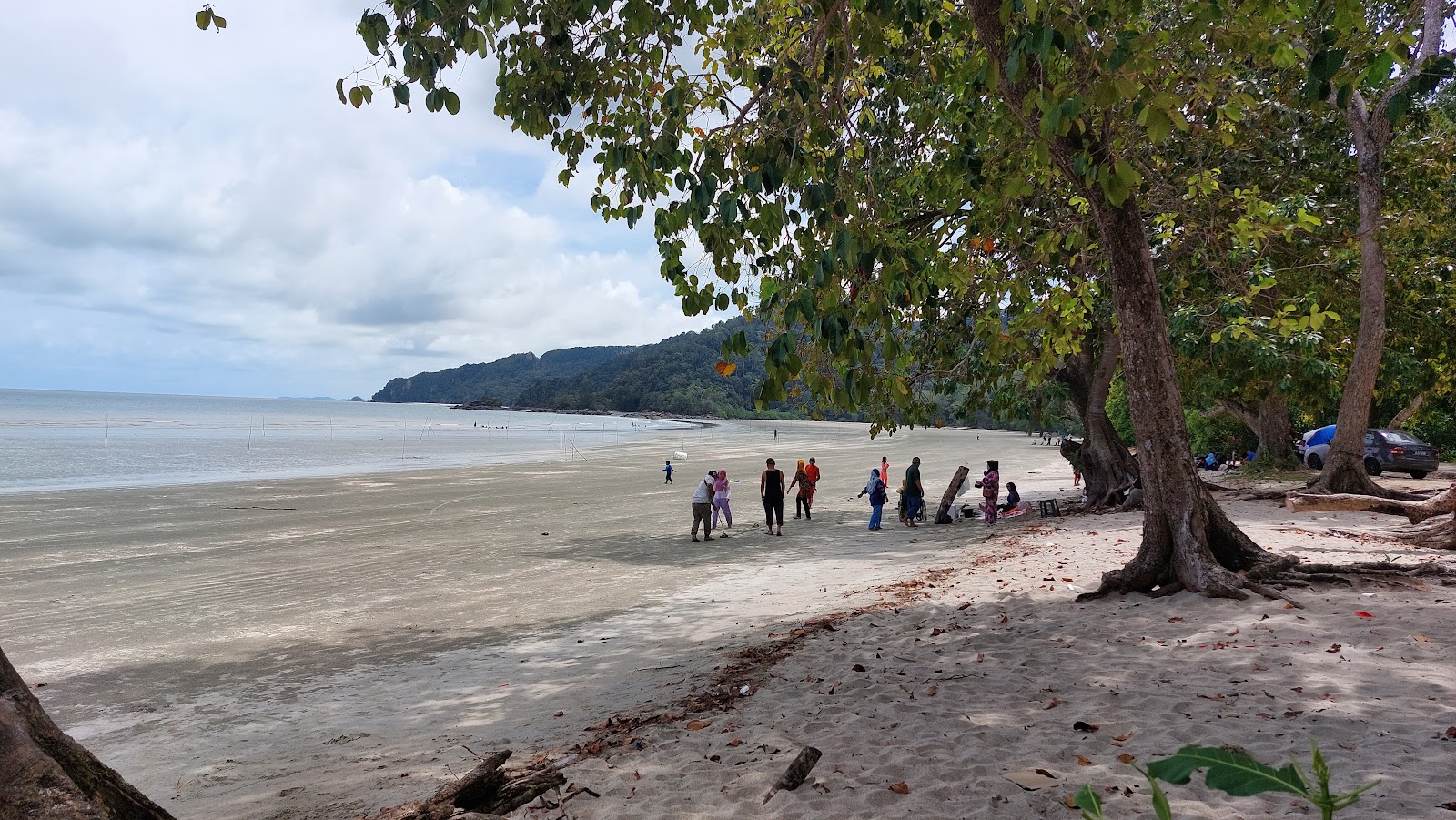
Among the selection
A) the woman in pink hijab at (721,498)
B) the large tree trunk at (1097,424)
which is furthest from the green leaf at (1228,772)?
the large tree trunk at (1097,424)

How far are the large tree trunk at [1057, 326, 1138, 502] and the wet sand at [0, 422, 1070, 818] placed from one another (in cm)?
357

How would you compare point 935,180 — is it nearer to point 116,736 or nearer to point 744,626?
point 744,626

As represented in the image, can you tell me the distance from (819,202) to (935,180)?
5.57 m

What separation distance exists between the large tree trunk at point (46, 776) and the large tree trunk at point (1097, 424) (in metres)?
18.6

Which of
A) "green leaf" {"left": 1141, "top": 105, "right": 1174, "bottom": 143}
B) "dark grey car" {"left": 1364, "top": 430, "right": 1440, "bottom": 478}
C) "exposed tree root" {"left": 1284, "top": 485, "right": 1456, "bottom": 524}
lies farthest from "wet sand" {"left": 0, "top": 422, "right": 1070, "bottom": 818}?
"dark grey car" {"left": 1364, "top": 430, "right": 1440, "bottom": 478}

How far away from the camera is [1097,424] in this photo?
61.6ft

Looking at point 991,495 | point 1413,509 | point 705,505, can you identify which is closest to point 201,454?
point 705,505

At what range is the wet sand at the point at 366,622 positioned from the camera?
5.77m

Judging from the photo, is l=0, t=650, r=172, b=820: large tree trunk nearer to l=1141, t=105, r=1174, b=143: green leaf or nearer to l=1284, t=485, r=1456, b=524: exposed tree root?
l=1141, t=105, r=1174, b=143: green leaf

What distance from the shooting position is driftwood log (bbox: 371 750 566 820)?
12.5 feet

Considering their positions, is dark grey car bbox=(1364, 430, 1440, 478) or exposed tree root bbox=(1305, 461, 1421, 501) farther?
dark grey car bbox=(1364, 430, 1440, 478)

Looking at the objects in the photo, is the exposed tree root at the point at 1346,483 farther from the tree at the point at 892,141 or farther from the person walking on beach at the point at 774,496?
the person walking on beach at the point at 774,496

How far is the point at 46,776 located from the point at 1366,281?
1720cm

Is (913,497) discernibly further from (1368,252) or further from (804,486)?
(1368,252)
